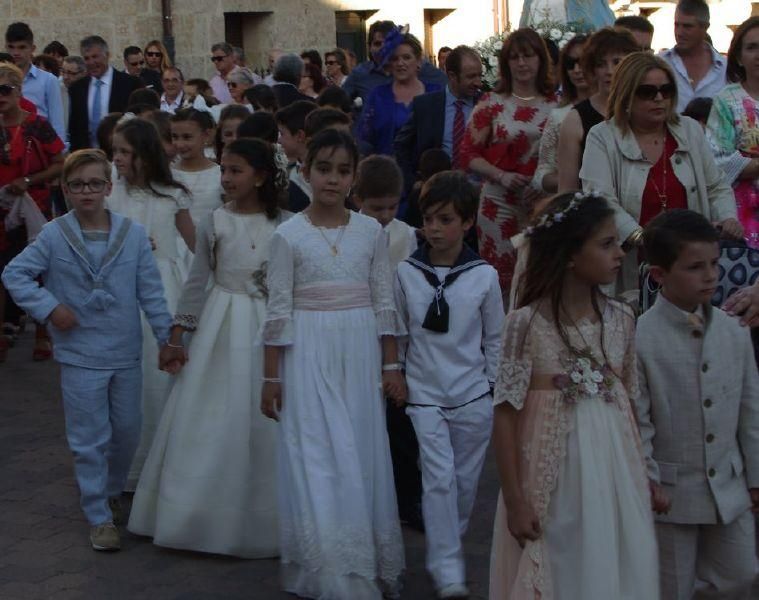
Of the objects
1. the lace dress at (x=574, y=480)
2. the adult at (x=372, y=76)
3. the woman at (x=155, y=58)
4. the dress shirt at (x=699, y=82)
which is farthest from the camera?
the woman at (x=155, y=58)

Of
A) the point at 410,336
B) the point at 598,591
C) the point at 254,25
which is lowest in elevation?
the point at 598,591

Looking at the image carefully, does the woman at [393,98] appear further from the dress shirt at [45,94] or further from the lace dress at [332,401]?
the lace dress at [332,401]

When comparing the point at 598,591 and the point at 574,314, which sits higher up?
the point at 574,314

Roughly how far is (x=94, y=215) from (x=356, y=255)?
4.56 feet

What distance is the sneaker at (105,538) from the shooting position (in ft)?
21.8

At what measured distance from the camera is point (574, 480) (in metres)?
4.62

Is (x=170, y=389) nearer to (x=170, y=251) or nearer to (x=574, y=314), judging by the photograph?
(x=170, y=251)

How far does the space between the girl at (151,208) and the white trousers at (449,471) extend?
198 centimetres

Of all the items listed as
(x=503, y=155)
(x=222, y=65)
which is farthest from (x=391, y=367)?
(x=222, y=65)

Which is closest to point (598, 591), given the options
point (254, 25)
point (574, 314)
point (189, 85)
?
point (574, 314)

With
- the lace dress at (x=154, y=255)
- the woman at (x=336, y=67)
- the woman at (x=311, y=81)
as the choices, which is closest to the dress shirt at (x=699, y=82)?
the lace dress at (x=154, y=255)

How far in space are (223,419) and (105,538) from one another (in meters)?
0.72

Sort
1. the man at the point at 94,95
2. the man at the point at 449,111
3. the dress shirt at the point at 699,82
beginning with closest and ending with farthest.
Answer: the dress shirt at the point at 699,82 < the man at the point at 449,111 < the man at the point at 94,95

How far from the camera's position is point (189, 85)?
1487 cm
